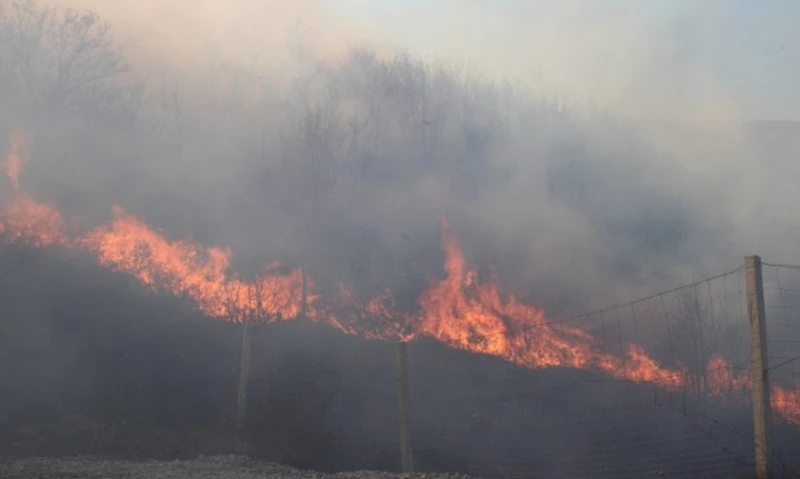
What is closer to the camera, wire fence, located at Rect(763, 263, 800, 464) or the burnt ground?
the burnt ground

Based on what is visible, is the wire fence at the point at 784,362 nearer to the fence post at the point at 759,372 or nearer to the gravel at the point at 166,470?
the fence post at the point at 759,372

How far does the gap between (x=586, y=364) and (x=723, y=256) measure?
1649 cm

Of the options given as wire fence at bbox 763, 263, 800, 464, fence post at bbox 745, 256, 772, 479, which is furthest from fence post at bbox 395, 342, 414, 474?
wire fence at bbox 763, 263, 800, 464

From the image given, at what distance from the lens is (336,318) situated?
98.9 ft

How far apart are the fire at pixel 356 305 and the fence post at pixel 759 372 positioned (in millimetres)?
11841

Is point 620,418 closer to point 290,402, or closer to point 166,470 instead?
point 290,402

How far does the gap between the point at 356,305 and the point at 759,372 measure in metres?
20.0

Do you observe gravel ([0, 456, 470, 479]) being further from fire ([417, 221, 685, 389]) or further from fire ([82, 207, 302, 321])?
fire ([82, 207, 302, 321])

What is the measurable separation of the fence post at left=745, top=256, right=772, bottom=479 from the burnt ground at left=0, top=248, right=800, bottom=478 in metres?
5.09

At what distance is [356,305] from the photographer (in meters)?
31.3

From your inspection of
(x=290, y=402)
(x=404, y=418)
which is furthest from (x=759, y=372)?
(x=290, y=402)

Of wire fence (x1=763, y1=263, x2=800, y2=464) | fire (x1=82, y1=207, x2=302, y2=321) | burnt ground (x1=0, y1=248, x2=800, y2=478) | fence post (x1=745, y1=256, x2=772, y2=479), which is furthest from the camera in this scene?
fire (x1=82, y1=207, x2=302, y2=321)

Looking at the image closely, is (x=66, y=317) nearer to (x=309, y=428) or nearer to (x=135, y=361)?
(x=135, y=361)

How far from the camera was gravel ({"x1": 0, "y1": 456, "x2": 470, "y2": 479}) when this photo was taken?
54.4ft
